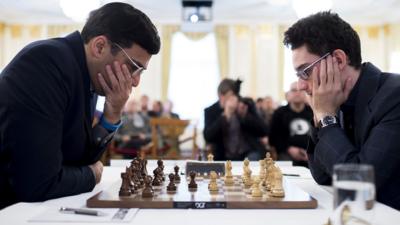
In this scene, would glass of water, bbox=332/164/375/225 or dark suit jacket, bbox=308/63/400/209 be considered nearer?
glass of water, bbox=332/164/375/225

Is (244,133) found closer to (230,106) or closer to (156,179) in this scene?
(230,106)

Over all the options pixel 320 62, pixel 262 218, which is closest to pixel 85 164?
pixel 262 218

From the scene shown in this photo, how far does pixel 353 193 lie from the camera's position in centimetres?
83

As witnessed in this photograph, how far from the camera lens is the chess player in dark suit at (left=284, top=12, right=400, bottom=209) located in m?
1.43

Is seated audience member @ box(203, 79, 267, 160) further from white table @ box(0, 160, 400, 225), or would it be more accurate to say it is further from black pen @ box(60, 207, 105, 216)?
black pen @ box(60, 207, 105, 216)

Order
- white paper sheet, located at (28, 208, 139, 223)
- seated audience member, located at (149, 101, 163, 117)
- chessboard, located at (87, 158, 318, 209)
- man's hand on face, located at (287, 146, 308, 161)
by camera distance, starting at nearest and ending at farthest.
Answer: white paper sheet, located at (28, 208, 139, 223)
chessboard, located at (87, 158, 318, 209)
man's hand on face, located at (287, 146, 308, 161)
seated audience member, located at (149, 101, 163, 117)

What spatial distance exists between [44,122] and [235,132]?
298 centimetres

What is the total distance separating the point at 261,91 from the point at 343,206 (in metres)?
9.54

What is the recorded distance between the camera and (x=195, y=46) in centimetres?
1030

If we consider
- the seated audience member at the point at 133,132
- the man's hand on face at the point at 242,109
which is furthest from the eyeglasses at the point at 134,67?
the seated audience member at the point at 133,132

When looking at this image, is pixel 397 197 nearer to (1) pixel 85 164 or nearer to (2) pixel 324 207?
(2) pixel 324 207

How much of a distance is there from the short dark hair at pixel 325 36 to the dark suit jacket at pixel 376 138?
0.48ft

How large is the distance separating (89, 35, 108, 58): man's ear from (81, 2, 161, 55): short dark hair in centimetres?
2

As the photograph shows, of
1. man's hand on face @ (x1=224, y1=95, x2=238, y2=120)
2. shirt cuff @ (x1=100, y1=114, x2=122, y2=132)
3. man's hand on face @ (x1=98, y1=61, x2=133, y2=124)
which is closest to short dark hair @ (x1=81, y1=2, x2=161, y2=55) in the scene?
man's hand on face @ (x1=98, y1=61, x2=133, y2=124)
